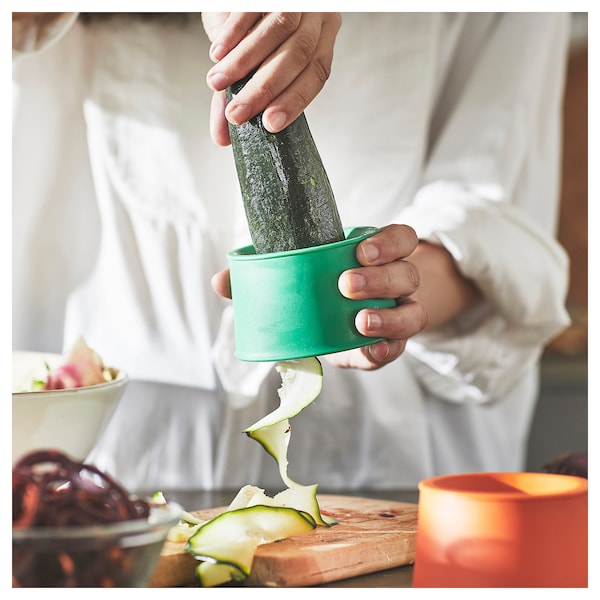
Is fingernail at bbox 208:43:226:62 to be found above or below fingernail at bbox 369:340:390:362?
above

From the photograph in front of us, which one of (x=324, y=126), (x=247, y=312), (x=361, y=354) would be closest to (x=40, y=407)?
(x=247, y=312)

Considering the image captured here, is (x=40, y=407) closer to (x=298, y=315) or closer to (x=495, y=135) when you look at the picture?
(x=298, y=315)

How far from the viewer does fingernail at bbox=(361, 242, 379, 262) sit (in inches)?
22.4

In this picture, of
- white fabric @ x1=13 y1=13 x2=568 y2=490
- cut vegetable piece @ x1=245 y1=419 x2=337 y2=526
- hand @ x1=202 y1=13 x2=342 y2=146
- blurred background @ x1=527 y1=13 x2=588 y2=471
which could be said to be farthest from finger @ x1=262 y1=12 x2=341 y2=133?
blurred background @ x1=527 y1=13 x2=588 y2=471

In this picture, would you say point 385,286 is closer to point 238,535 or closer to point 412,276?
point 412,276

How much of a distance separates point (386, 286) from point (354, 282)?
0.15ft

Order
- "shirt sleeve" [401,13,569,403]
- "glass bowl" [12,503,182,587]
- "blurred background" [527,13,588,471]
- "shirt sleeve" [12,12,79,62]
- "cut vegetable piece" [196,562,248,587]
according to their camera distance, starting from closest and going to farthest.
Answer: "glass bowl" [12,503,182,587]
"cut vegetable piece" [196,562,248,587]
"shirt sleeve" [12,12,79,62]
"shirt sleeve" [401,13,569,403]
"blurred background" [527,13,588,471]

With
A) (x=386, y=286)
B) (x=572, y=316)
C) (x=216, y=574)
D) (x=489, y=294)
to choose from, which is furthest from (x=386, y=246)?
(x=572, y=316)

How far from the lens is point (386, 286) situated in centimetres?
59

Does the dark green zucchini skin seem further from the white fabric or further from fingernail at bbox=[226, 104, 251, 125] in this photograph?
the white fabric

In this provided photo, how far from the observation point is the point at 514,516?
18.0 inches

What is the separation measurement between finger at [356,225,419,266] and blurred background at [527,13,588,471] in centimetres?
153

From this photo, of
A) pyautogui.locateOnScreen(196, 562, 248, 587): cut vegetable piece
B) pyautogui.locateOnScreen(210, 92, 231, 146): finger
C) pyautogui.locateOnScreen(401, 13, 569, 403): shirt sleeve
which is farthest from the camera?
pyautogui.locateOnScreen(401, 13, 569, 403): shirt sleeve

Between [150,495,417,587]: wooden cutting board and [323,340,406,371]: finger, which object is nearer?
[150,495,417,587]: wooden cutting board
